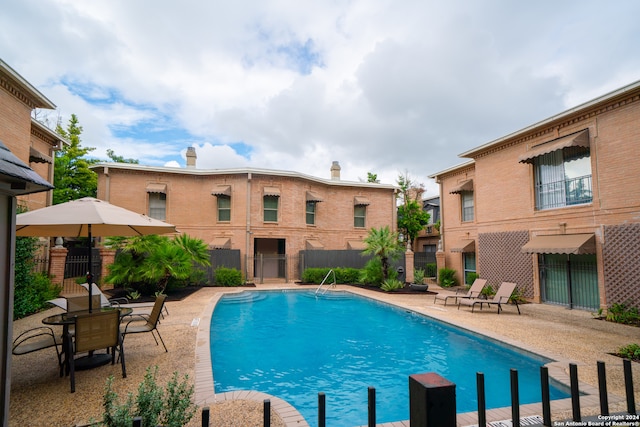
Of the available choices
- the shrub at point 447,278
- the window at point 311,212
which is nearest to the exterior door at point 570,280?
the shrub at point 447,278

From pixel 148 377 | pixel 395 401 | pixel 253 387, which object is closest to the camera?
pixel 148 377

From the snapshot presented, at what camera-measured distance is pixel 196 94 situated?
16578 mm

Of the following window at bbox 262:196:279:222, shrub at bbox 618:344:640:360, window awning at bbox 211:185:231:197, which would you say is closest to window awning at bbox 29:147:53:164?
window awning at bbox 211:185:231:197

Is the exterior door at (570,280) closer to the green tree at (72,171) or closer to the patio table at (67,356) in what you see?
the patio table at (67,356)

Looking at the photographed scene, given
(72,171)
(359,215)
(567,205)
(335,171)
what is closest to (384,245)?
(567,205)

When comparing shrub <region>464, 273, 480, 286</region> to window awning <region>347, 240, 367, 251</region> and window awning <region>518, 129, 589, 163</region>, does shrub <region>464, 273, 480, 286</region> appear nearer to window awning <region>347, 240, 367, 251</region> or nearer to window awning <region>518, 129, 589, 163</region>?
window awning <region>518, 129, 589, 163</region>

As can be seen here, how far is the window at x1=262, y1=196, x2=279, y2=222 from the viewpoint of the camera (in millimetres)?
21625

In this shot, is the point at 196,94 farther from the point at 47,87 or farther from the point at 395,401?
the point at 395,401

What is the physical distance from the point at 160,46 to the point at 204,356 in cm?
1150

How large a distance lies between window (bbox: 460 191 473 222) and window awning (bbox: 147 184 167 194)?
18969 millimetres

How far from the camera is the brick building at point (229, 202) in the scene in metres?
20.4

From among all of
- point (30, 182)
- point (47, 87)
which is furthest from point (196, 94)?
point (30, 182)

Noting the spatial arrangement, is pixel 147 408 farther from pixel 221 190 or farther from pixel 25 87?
pixel 221 190

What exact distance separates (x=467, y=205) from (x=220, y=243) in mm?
15598
